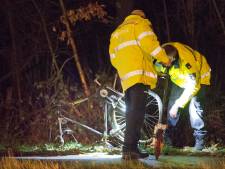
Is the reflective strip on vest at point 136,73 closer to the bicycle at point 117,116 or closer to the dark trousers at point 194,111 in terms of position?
the dark trousers at point 194,111

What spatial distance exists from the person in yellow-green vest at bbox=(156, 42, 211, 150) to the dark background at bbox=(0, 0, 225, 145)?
1695mm

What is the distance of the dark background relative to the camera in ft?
38.7

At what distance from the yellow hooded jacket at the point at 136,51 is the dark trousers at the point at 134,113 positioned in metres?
0.11

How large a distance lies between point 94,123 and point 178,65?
2.38 m

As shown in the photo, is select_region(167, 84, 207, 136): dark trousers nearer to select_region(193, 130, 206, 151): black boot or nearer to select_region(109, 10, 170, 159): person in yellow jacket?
select_region(193, 130, 206, 151): black boot

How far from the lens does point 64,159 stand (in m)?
8.77

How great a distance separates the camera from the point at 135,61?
851cm

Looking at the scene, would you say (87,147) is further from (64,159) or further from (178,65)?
(178,65)

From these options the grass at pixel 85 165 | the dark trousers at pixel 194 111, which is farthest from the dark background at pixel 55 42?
the grass at pixel 85 165

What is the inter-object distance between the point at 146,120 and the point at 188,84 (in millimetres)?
1546

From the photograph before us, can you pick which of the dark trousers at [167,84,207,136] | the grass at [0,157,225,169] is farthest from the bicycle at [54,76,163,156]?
the grass at [0,157,225,169]

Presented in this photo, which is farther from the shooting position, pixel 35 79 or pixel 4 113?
pixel 35 79

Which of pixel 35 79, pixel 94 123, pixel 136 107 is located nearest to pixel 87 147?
pixel 94 123

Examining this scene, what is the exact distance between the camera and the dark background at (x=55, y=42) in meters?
11.8
